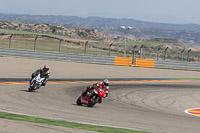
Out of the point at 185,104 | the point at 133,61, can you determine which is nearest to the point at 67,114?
the point at 185,104

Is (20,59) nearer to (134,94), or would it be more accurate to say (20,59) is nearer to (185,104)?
(134,94)

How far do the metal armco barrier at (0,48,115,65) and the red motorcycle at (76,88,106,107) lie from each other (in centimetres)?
2707

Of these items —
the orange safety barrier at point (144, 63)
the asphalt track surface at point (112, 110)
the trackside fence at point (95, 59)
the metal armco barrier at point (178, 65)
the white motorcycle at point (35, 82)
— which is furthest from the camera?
the metal armco barrier at point (178, 65)

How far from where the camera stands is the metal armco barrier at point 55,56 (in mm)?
40844

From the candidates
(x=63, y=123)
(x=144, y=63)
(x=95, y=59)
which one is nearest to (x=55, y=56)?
(x=95, y=59)

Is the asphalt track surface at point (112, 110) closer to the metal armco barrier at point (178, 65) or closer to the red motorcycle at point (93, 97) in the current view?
the red motorcycle at point (93, 97)

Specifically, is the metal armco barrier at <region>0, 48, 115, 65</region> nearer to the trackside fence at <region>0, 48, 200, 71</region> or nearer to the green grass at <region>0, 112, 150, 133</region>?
the trackside fence at <region>0, 48, 200, 71</region>

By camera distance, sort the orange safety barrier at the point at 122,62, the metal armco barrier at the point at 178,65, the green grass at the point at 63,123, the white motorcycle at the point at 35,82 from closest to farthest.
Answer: the green grass at the point at 63,123
the white motorcycle at the point at 35,82
the orange safety barrier at the point at 122,62
the metal armco barrier at the point at 178,65

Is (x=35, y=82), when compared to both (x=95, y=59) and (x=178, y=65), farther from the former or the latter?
(x=178, y=65)

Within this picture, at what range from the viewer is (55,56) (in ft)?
137

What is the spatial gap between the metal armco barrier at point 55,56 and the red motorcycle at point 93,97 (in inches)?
1066

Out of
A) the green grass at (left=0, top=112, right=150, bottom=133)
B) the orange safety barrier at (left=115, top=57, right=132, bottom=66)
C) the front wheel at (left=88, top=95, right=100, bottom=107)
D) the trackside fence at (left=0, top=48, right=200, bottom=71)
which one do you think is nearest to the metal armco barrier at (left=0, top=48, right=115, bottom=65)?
the trackside fence at (left=0, top=48, right=200, bottom=71)

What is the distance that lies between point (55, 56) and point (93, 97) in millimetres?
27820

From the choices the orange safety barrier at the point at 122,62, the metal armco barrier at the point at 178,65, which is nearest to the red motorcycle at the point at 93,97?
the orange safety barrier at the point at 122,62
